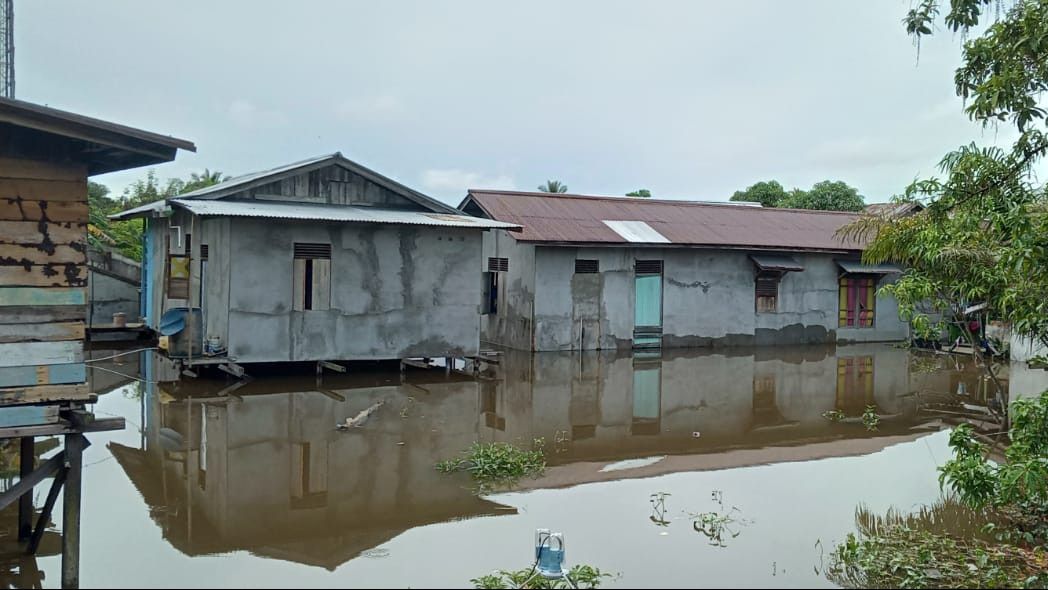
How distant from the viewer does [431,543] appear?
6512 mm

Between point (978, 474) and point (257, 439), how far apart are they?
7670 mm

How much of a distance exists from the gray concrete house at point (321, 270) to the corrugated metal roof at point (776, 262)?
30.5 feet

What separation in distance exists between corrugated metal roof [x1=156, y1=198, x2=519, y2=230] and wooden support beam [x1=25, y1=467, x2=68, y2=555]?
7.07 m

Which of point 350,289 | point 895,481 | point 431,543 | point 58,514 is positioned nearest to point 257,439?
point 58,514

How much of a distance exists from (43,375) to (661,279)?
1669 cm

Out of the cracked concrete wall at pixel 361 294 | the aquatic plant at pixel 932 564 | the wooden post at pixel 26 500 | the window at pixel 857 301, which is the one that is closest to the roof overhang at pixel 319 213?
the cracked concrete wall at pixel 361 294

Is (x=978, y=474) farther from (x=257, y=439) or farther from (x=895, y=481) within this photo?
(x=257, y=439)

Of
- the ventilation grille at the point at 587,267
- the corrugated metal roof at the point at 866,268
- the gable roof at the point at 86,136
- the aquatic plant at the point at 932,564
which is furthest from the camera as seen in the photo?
the corrugated metal roof at the point at 866,268

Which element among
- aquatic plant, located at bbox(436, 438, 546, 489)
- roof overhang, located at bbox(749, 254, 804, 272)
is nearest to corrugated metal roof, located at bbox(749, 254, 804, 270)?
roof overhang, located at bbox(749, 254, 804, 272)

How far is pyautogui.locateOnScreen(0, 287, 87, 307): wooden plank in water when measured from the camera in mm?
5348

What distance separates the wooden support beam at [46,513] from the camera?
5.73m

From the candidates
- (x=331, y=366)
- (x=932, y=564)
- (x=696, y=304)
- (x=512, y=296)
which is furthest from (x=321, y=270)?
(x=932, y=564)

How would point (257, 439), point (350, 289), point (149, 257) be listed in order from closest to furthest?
point (257, 439)
point (350, 289)
point (149, 257)

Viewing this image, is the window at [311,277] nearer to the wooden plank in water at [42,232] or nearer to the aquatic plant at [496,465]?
the aquatic plant at [496,465]
